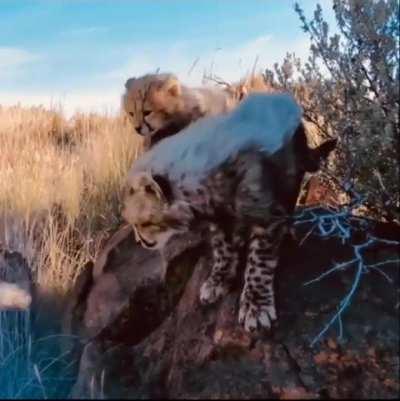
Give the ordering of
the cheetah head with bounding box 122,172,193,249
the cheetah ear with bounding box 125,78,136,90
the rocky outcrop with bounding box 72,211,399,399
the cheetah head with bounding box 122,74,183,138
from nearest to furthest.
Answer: the rocky outcrop with bounding box 72,211,399,399, the cheetah head with bounding box 122,172,193,249, the cheetah head with bounding box 122,74,183,138, the cheetah ear with bounding box 125,78,136,90

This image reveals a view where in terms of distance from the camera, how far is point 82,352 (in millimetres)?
4320

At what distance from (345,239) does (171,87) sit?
4.25 ft

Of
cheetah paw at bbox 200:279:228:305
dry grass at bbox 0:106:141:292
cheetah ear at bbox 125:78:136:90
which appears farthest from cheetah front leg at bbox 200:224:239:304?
dry grass at bbox 0:106:141:292

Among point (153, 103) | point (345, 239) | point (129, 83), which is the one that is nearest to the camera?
point (345, 239)

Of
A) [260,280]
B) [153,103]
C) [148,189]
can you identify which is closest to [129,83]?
[153,103]

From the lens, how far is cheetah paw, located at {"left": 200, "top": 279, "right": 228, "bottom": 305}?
3699 millimetres

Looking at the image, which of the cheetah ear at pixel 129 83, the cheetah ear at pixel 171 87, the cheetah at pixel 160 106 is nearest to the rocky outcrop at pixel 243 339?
the cheetah at pixel 160 106

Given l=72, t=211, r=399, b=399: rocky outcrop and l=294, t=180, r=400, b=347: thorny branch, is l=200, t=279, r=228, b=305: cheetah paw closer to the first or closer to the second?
l=72, t=211, r=399, b=399: rocky outcrop

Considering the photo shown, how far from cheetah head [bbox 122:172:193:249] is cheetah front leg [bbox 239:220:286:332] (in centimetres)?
30

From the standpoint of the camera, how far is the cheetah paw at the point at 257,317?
3449 mm

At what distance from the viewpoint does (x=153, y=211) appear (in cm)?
360

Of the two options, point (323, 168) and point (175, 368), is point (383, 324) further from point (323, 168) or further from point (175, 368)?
point (323, 168)

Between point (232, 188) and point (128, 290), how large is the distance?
1.13 m

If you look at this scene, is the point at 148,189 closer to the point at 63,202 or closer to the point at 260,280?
the point at 260,280
